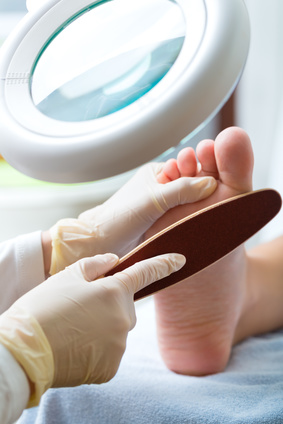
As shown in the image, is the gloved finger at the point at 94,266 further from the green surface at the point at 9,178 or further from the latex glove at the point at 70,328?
the green surface at the point at 9,178

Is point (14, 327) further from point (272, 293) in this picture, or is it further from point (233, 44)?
point (272, 293)

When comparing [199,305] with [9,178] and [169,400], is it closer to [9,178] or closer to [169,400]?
[169,400]

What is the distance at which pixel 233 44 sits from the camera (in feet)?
1.73

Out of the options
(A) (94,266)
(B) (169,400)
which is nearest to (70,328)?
(A) (94,266)

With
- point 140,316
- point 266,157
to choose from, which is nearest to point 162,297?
point 140,316

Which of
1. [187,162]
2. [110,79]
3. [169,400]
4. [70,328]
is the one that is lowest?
[169,400]

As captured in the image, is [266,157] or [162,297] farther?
[266,157]

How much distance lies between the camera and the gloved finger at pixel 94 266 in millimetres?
652

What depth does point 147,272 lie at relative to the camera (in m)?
0.66

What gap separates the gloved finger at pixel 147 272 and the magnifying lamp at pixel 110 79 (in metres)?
0.17

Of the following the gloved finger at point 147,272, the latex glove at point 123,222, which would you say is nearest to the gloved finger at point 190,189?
the latex glove at point 123,222

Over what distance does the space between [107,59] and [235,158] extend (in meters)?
0.24

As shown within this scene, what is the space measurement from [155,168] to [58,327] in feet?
1.29

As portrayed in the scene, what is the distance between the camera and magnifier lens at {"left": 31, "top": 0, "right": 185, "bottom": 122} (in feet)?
1.91
